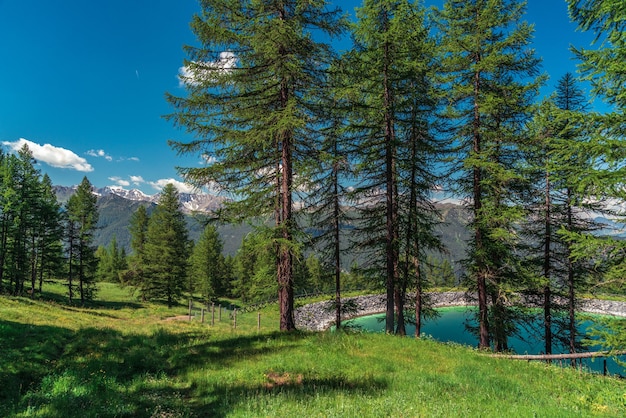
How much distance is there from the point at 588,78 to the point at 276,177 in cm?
958

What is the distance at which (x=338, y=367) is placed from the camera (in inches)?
321

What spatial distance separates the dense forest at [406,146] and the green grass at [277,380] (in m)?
2.40

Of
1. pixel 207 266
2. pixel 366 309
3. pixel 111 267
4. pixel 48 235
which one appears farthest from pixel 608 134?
pixel 111 267

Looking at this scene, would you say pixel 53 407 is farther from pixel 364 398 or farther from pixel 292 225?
pixel 292 225

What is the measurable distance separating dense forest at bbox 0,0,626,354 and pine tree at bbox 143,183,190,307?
27.6 m

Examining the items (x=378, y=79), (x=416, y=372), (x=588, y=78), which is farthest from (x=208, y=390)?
(x=378, y=79)

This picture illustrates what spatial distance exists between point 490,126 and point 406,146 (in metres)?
3.99

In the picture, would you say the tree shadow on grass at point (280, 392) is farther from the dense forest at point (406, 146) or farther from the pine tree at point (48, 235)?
the pine tree at point (48, 235)

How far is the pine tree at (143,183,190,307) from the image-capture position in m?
38.4

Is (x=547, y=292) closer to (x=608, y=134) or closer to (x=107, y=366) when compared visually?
(x=608, y=134)

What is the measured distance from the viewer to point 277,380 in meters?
7.19

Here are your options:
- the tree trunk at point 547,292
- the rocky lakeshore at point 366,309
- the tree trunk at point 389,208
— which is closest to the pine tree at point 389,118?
the tree trunk at point 389,208

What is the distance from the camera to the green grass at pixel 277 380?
5.43 m

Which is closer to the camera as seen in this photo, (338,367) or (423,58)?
(338,367)
